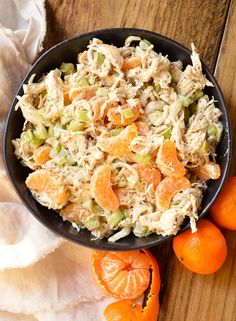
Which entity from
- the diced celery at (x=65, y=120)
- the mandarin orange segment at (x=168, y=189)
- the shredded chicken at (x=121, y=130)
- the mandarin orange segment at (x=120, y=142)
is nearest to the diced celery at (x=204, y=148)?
the shredded chicken at (x=121, y=130)

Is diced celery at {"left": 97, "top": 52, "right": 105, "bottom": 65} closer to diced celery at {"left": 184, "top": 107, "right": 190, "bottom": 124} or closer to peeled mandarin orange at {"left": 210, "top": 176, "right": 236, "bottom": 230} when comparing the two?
diced celery at {"left": 184, "top": 107, "right": 190, "bottom": 124}

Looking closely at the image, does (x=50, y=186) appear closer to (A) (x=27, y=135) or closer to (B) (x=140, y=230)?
(A) (x=27, y=135)

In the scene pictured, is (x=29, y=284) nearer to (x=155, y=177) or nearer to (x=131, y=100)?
(x=155, y=177)

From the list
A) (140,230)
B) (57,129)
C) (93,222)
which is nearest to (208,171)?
(140,230)

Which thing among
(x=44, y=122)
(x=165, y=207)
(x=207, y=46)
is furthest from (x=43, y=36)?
(x=165, y=207)

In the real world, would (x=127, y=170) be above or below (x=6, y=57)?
below

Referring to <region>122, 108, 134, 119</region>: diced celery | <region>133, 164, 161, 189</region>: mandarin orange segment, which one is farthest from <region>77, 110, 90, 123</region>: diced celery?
→ <region>133, 164, 161, 189</region>: mandarin orange segment
